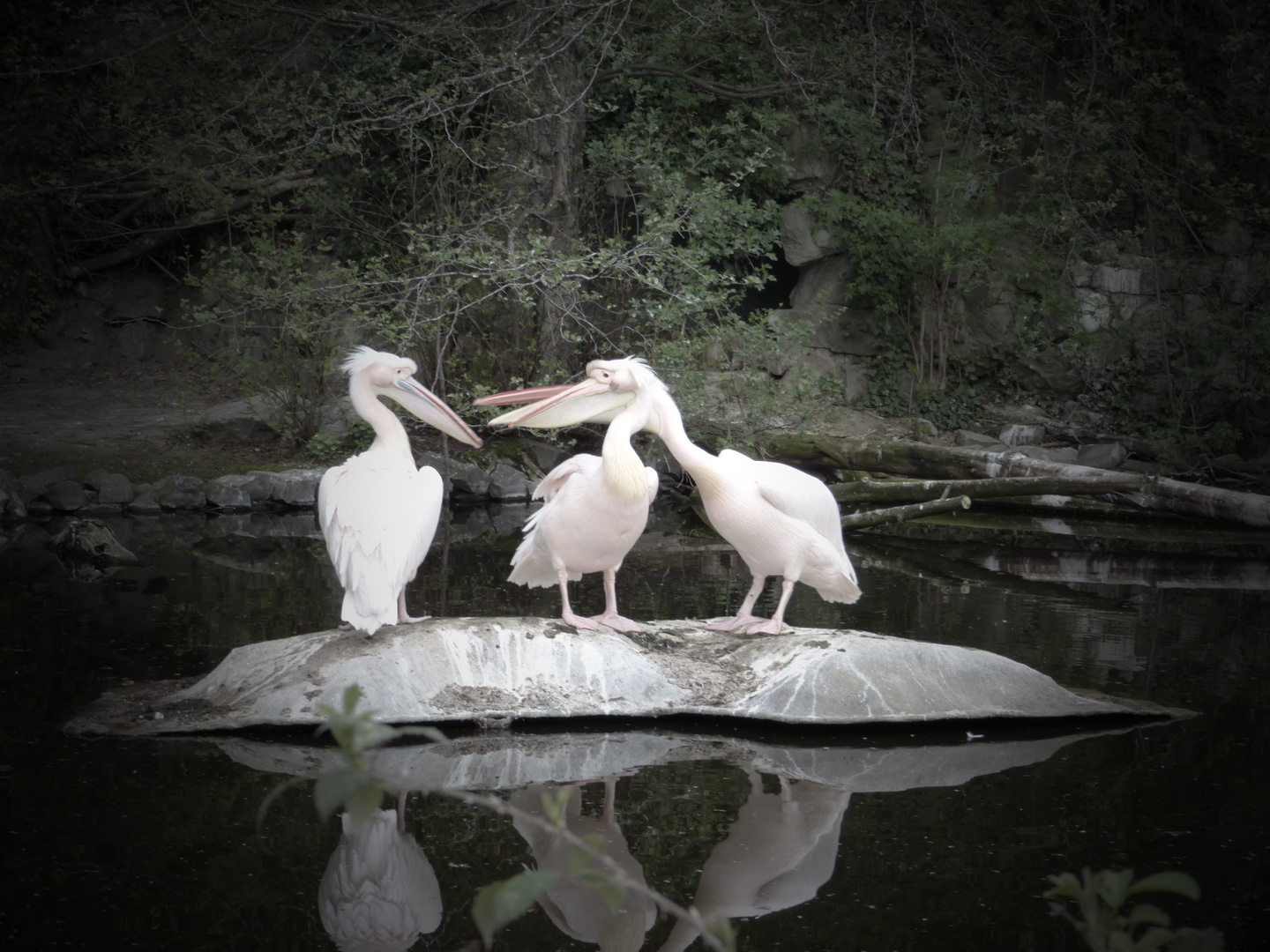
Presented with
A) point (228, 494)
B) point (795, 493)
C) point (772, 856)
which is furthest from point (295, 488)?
point (772, 856)

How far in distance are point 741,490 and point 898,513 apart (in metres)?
4.95

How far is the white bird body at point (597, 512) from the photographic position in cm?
447

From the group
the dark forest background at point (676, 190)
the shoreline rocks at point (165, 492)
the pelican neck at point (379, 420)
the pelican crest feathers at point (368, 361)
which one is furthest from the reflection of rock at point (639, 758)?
the shoreline rocks at point (165, 492)

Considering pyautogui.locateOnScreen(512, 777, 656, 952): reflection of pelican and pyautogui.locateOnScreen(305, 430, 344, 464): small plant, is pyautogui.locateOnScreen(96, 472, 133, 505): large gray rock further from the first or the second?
pyautogui.locateOnScreen(512, 777, 656, 952): reflection of pelican

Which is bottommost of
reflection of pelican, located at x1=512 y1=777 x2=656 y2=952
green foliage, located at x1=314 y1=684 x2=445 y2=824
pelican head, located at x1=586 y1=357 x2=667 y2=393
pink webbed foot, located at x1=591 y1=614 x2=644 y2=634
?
reflection of pelican, located at x1=512 y1=777 x2=656 y2=952

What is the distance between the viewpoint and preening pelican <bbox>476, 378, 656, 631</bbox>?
448 cm

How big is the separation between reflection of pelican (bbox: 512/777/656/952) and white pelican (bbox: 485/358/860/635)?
1.37 metres

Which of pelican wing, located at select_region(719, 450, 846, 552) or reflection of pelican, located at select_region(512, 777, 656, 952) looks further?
pelican wing, located at select_region(719, 450, 846, 552)

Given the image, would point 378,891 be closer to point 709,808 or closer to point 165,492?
point 709,808

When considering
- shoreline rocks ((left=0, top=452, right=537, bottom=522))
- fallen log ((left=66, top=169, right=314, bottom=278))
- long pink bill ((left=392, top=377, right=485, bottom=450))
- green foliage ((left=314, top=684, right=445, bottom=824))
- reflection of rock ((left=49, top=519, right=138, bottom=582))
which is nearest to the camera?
green foliage ((left=314, top=684, right=445, bottom=824))

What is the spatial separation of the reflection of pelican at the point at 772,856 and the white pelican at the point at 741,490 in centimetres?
103

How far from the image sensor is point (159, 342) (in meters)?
15.2

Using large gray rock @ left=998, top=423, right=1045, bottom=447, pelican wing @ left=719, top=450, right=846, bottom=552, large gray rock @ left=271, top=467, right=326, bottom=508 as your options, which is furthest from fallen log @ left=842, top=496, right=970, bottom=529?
large gray rock @ left=271, top=467, right=326, bottom=508

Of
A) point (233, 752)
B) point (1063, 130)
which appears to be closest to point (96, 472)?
point (233, 752)
